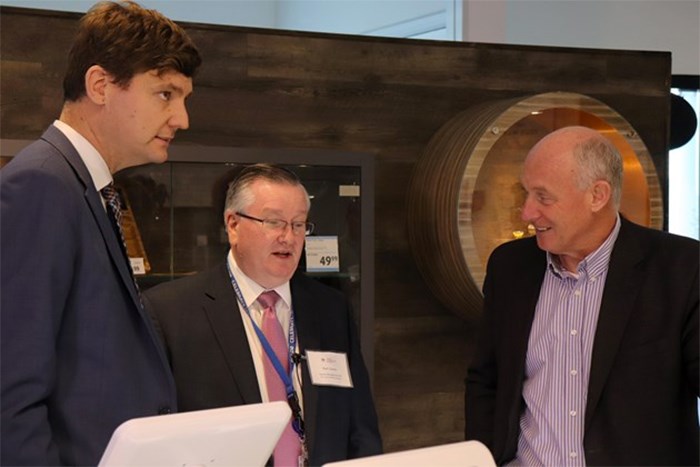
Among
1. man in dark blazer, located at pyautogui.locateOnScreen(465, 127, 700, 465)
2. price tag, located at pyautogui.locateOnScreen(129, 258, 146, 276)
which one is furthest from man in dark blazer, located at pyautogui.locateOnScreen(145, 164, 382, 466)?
price tag, located at pyautogui.locateOnScreen(129, 258, 146, 276)

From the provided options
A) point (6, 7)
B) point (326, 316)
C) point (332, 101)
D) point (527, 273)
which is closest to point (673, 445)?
point (527, 273)

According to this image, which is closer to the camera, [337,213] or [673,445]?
[673,445]

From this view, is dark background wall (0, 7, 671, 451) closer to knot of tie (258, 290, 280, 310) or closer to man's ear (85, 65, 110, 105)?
knot of tie (258, 290, 280, 310)

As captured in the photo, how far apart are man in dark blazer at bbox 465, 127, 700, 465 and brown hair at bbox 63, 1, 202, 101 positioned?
4.18ft

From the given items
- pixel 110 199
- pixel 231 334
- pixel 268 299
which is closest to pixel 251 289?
pixel 268 299

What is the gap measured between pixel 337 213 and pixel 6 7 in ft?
4.71

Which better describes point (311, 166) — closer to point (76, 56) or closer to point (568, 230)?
point (568, 230)

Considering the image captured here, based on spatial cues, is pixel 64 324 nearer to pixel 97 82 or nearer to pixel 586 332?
pixel 97 82

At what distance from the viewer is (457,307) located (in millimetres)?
4180

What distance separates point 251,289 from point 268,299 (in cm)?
7

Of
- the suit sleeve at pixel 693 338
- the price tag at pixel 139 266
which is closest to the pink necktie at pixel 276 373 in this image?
the price tag at pixel 139 266

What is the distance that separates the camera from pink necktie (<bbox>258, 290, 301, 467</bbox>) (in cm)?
288

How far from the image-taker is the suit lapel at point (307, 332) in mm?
2932

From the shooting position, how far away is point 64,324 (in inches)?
77.2
